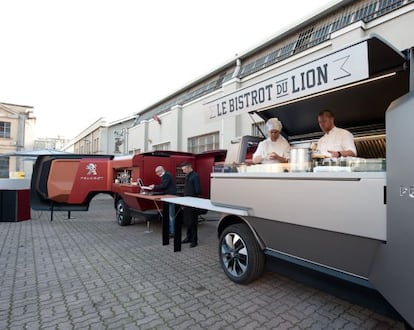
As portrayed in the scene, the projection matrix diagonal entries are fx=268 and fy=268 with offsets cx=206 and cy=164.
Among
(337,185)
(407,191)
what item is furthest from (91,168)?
(407,191)

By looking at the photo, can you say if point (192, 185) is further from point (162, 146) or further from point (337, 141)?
point (162, 146)

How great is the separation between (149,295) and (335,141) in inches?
116

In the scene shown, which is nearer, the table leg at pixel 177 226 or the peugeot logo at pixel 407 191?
the peugeot logo at pixel 407 191

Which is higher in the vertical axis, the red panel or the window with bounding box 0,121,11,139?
the window with bounding box 0,121,11,139

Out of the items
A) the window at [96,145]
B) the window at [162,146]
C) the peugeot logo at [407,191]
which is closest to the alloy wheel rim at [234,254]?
the peugeot logo at [407,191]

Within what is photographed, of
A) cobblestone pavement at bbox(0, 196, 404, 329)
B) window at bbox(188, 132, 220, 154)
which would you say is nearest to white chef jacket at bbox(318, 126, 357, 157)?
cobblestone pavement at bbox(0, 196, 404, 329)

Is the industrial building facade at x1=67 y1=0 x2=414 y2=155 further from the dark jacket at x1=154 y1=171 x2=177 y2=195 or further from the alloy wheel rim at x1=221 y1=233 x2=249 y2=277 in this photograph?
the dark jacket at x1=154 y1=171 x2=177 y2=195

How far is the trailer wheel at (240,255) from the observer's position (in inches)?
132

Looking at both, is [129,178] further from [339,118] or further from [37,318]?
[339,118]

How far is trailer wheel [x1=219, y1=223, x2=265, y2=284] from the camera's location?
132 inches

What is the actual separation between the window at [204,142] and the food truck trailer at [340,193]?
8884mm

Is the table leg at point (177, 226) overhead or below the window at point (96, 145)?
below

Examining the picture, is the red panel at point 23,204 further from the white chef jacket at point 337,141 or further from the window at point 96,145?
the window at point 96,145

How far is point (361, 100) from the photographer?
3.65 metres
